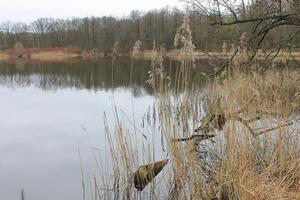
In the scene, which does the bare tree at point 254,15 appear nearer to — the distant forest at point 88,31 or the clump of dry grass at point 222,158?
the clump of dry grass at point 222,158

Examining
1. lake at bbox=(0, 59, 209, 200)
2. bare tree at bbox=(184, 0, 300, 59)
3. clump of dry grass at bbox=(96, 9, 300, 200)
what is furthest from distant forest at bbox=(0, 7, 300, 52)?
clump of dry grass at bbox=(96, 9, 300, 200)

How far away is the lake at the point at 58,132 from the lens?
564cm

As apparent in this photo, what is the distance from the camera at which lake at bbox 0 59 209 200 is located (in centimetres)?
564

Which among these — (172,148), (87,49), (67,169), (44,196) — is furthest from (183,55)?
(87,49)

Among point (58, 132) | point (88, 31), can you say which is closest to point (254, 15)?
point (58, 132)

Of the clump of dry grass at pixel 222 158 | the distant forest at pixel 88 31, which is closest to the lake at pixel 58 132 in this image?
the clump of dry grass at pixel 222 158

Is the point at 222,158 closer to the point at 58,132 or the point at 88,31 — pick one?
the point at 58,132

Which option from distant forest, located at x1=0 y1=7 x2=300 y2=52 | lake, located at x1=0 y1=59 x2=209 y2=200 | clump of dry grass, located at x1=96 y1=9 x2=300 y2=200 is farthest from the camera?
distant forest, located at x1=0 y1=7 x2=300 y2=52

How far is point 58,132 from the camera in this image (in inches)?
359

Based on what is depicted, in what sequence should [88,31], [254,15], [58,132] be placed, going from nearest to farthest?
[254,15] → [58,132] → [88,31]

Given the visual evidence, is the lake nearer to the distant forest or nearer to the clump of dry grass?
the clump of dry grass

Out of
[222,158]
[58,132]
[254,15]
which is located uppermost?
[254,15]

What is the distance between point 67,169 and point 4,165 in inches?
45.5

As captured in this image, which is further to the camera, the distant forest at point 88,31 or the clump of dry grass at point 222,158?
the distant forest at point 88,31
